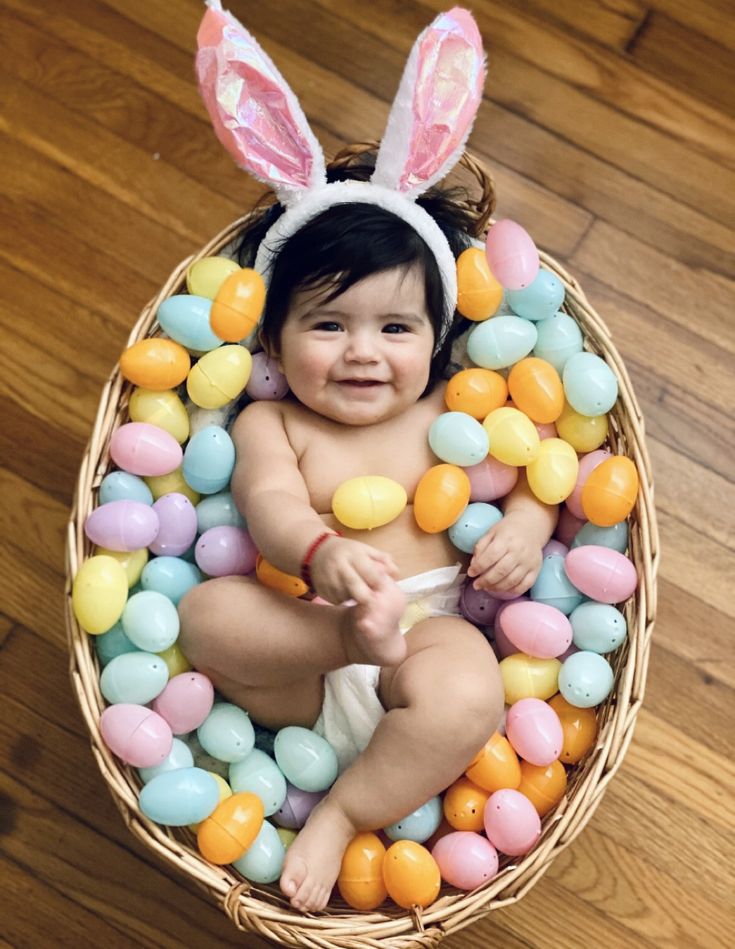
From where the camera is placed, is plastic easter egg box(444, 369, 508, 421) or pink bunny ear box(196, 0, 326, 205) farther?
plastic easter egg box(444, 369, 508, 421)

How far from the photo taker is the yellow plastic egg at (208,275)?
112 centimetres

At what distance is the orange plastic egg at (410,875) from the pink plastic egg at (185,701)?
237 mm

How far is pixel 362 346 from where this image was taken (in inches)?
40.8

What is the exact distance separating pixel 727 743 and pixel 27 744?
2.80 ft

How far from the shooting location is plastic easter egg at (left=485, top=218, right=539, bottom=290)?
42.7 inches

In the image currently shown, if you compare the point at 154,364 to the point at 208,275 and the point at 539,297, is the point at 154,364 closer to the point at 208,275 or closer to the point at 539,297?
the point at 208,275

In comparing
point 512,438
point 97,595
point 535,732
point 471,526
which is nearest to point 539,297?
point 512,438

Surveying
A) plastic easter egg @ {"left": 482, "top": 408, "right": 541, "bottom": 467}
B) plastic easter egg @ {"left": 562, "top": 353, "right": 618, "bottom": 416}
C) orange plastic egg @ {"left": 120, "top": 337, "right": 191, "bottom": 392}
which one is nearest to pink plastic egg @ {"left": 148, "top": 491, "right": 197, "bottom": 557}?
orange plastic egg @ {"left": 120, "top": 337, "right": 191, "bottom": 392}

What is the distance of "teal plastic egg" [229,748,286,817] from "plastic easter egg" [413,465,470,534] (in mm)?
301

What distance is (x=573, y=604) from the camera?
110cm

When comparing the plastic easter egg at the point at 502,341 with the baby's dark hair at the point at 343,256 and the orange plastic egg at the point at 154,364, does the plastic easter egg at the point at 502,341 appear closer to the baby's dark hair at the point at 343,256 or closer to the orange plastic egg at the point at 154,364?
the baby's dark hair at the point at 343,256

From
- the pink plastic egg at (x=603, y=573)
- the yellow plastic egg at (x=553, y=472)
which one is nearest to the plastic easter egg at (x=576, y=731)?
the pink plastic egg at (x=603, y=573)

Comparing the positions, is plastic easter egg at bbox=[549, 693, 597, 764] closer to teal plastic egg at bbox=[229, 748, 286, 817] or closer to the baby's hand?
the baby's hand

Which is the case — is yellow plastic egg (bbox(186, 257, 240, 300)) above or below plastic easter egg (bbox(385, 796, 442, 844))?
above
